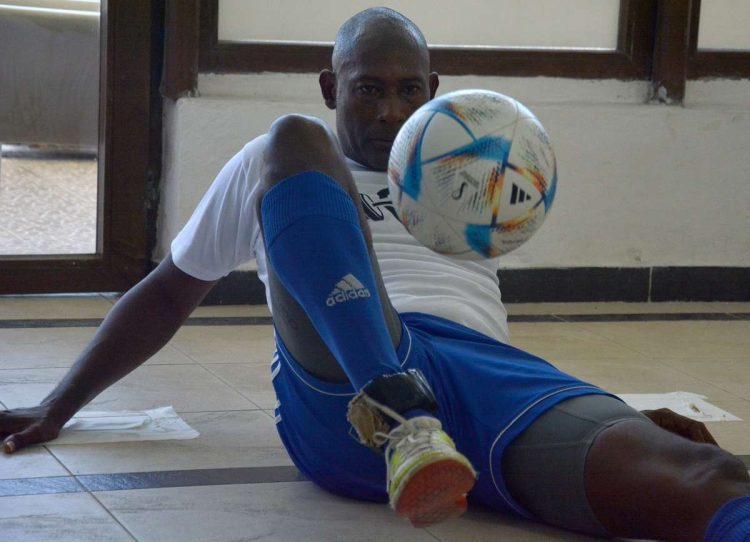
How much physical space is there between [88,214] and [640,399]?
2130mm

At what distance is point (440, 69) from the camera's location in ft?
13.0

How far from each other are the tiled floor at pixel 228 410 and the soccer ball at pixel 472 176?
0.46 metres

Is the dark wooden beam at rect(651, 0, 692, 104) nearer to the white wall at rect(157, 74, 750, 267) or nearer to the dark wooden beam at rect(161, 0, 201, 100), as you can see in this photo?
the white wall at rect(157, 74, 750, 267)

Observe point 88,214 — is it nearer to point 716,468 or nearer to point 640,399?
point 640,399

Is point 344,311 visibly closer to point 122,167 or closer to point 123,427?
point 123,427

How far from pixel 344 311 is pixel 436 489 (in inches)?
10.8

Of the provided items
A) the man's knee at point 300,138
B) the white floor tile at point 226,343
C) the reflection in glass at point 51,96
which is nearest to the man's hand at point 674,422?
the man's knee at point 300,138

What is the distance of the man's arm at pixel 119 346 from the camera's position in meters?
2.15

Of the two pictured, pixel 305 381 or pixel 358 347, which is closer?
pixel 358 347

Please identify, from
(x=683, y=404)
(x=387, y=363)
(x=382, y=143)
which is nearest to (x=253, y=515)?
(x=387, y=363)

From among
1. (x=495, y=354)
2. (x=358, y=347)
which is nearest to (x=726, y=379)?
(x=495, y=354)

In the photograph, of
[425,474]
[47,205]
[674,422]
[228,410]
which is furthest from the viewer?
[47,205]

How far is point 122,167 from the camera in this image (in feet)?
12.5

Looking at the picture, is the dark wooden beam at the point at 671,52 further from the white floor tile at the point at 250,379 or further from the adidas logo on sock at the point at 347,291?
the adidas logo on sock at the point at 347,291
